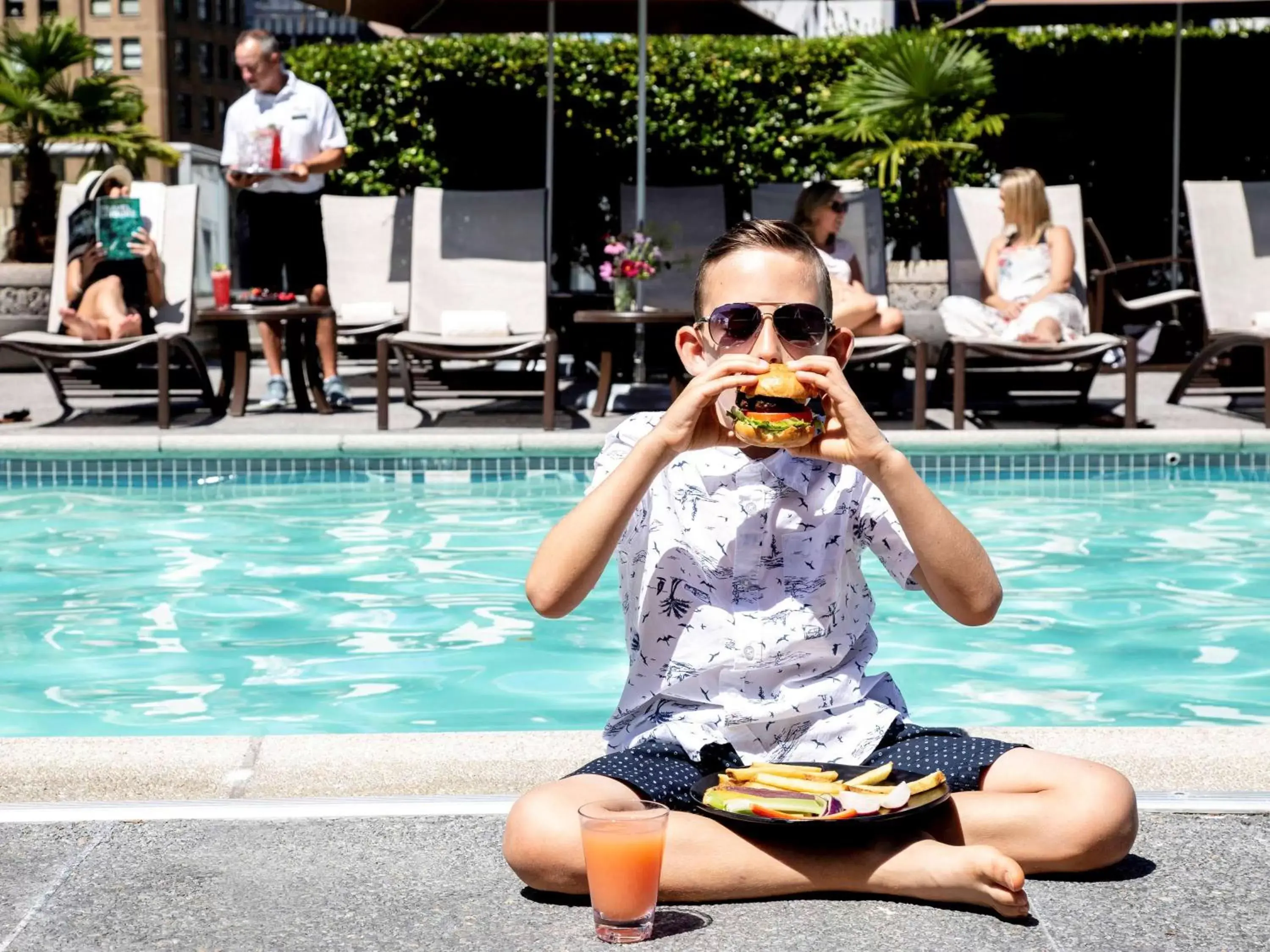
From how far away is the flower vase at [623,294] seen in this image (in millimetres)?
9055

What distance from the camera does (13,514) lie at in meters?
6.95

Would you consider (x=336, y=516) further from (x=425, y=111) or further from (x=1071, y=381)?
(x=425, y=111)

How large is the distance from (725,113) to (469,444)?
20.0 ft

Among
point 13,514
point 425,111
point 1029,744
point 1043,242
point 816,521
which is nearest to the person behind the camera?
point 816,521

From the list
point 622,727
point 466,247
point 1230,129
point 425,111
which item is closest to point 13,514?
point 466,247

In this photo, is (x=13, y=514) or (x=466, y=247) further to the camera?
(x=466, y=247)

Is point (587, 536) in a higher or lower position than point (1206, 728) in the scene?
higher

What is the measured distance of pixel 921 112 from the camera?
11641 mm

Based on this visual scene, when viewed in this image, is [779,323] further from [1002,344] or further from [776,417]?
[1002,344]

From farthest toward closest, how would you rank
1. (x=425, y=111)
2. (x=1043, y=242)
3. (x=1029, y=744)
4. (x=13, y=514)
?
(x=425, y=111)
(x=1043, y=242)
(x=13, y=514)
(x=1029, y=744)

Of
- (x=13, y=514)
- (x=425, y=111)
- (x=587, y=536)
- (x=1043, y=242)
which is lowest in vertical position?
(x=13, y=514)

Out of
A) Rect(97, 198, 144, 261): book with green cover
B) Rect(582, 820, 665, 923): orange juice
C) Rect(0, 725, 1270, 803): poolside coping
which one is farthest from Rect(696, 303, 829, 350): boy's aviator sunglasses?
Rect(97, 198, 144, 261): book with green cover

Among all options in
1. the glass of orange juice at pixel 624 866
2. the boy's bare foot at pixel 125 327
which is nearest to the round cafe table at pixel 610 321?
the boy's bare foot at pixel 125 327

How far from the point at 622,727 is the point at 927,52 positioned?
9.66 meters
